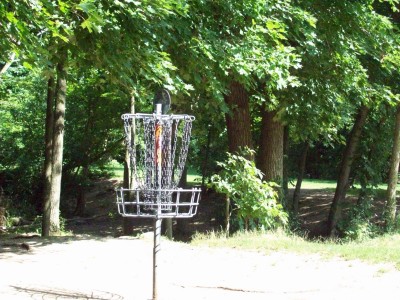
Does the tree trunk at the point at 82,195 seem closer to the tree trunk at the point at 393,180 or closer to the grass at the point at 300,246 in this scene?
the grass at the point at 300,246

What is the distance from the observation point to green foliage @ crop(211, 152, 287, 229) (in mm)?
12945

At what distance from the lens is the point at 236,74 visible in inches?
453

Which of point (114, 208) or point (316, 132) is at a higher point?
point (316, 132)

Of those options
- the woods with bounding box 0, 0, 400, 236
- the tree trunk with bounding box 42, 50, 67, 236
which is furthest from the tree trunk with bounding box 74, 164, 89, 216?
the tree trunk with bounding box 42, 50, 67, 236

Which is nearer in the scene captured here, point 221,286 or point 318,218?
point 221,286

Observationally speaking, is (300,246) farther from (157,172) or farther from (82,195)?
(82,195)

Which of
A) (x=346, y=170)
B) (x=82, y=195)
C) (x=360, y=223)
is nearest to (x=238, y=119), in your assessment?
(x=360, y=223)

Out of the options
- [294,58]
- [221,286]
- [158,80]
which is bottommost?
[221,286]

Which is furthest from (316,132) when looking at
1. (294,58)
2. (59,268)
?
(59,268)

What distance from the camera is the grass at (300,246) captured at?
9977 millimetres

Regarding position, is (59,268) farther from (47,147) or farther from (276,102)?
(276,102)

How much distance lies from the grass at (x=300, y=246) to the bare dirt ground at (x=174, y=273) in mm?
264

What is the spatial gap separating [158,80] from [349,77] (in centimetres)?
588

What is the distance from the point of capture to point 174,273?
31.6 feet
